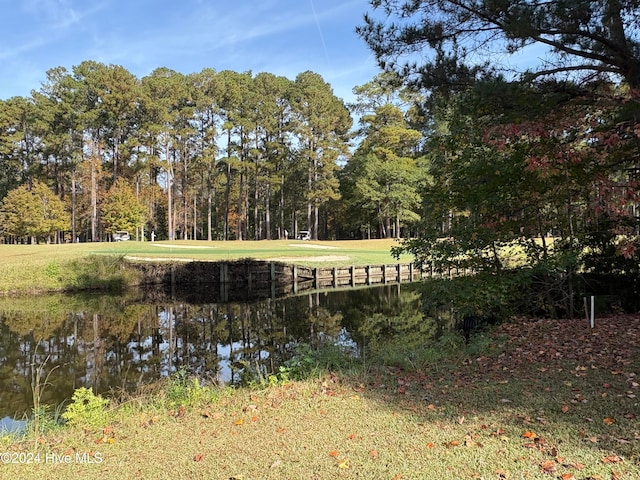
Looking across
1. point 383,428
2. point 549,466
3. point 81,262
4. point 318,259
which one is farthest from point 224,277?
point 549,466

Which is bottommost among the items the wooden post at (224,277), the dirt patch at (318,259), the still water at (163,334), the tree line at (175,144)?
the still water at (163,334)

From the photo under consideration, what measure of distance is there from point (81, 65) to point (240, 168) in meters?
18.5

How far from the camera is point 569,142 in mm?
7336

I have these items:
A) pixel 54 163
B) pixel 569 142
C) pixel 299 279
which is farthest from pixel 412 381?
pixel 54 163

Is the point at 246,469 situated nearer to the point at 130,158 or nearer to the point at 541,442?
the point at 541,442

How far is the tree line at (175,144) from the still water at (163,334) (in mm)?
23322

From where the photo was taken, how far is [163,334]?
1333 cm

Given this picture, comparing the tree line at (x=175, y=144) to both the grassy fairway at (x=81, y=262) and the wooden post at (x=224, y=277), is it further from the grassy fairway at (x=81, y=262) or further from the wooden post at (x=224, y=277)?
the wooden post at (x=224, y=277)

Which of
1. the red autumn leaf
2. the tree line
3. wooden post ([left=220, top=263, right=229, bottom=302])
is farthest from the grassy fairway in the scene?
the red autumn leaf

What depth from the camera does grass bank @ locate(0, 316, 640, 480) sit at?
3.33m

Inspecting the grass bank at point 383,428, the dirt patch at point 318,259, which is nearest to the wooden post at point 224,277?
the dirt patch at point 318,259

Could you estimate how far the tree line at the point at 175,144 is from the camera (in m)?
41.8

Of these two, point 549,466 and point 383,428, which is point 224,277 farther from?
point 549,466

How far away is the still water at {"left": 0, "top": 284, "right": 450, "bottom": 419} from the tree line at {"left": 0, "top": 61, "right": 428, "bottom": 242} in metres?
23.3
